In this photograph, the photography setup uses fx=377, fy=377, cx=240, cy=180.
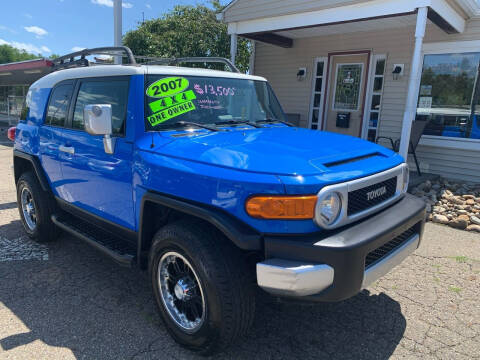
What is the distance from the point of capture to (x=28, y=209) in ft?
14.7

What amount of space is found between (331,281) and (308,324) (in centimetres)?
100

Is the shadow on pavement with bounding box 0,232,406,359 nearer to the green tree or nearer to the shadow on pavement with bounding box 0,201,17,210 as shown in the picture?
the shadow on pavement with bounding box 0,201,17,210

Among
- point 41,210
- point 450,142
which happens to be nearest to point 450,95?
point 450,142

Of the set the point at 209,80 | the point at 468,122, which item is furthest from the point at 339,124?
the point at 209,80

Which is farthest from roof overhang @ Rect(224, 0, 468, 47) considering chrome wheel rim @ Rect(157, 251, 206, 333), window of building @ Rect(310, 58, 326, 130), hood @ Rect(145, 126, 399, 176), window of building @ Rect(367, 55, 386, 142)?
chrome wheel rim @ Rect(157, 251, 206, 333)

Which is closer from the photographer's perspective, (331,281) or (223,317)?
(331,281)

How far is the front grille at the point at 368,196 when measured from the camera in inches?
93.5

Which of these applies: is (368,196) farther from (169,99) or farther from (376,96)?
(376,96)

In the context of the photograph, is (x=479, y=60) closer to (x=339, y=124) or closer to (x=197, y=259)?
(x=339, y=124)

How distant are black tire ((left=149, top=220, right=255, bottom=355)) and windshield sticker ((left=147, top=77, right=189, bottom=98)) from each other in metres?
1.11

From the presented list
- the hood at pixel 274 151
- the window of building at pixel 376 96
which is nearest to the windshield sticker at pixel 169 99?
the hood at pixel 274 151

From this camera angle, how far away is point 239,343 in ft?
8.57

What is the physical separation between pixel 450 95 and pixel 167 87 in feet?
22.8

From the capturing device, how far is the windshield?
9.62 ft
